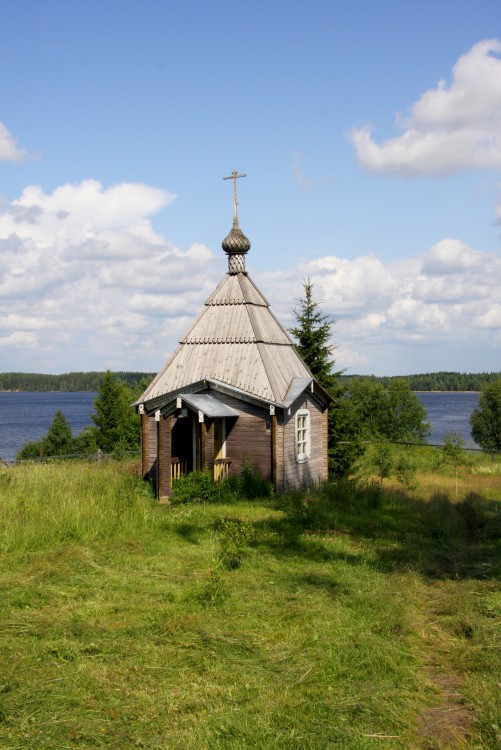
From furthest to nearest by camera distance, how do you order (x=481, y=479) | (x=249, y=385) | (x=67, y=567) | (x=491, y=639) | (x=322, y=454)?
(x=481, y=479), (x=322, y=454), (x=249, y=385), (x=67, y=567), (x=491, y=639)

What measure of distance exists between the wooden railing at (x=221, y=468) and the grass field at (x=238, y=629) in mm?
3823

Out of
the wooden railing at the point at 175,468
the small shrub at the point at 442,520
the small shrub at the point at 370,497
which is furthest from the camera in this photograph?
the wooden railing at the point at 175,468

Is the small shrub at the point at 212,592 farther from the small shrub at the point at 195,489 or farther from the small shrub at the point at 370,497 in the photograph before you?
the small shrub at the point at 370,497

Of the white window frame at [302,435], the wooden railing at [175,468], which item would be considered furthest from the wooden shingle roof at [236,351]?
the wooden railing at [175,468]

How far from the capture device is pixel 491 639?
6.68 metres

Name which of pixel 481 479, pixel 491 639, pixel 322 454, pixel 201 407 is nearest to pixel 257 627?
pixel 491 639

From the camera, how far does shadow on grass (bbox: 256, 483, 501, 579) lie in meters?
10.3

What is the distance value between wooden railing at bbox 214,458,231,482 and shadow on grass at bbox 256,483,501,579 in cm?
197

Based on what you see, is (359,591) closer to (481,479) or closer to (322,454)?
(322,454)

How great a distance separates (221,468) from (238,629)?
10.3 m

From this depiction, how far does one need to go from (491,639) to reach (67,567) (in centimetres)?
557

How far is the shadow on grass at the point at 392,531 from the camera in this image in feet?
33.9

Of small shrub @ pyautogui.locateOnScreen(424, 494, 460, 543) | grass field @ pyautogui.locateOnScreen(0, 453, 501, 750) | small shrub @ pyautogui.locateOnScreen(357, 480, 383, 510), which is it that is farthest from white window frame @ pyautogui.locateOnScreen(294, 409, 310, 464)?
grass field @ pyautogui.locateOnScreen(0, 453, 501, 750)

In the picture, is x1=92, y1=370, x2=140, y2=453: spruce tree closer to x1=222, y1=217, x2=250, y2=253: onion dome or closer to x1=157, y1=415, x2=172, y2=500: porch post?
x1=222, y1=217, x2=250, y2=253: onion dome
